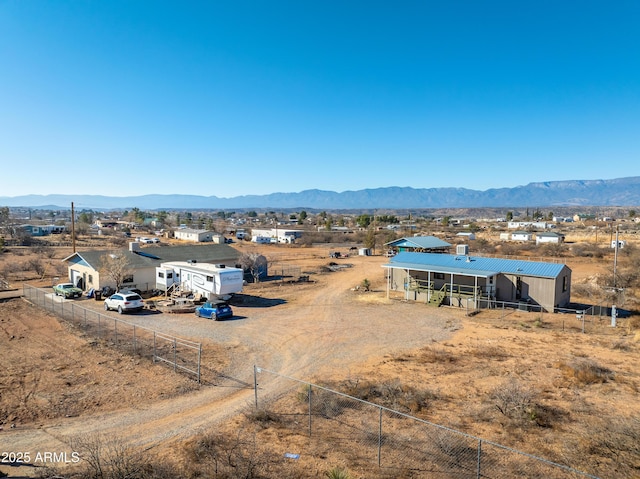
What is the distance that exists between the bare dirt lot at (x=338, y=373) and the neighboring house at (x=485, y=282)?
2.02 meters

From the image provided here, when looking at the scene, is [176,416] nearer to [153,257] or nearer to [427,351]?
[427,351]

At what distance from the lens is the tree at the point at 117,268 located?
34.9 metres

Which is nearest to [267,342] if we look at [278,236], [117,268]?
[117,268]

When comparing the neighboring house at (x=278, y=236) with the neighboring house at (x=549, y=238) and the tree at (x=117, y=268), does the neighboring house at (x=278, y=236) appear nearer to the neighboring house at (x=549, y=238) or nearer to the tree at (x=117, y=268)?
the neighboring house at (x=549, y=238)

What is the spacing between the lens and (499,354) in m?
21.1

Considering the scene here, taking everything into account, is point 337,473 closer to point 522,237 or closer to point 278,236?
point 278,236

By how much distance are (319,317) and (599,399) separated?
56.6ft

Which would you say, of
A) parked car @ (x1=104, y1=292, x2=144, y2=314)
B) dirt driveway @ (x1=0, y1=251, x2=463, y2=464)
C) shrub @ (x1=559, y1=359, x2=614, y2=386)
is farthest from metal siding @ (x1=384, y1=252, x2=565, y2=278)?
parked car @ (x1=104, y1=292, x2=144, y2=314)

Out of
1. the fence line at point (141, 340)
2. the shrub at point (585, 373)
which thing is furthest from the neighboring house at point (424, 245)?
the fence line at point (141, 340)

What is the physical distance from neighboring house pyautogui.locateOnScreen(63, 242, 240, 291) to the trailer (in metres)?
1.40

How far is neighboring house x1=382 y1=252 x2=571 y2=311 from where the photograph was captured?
3178 centimetres

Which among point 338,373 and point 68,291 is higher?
point 68,291

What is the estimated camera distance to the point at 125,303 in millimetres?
29625

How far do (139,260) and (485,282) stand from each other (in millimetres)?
29683
